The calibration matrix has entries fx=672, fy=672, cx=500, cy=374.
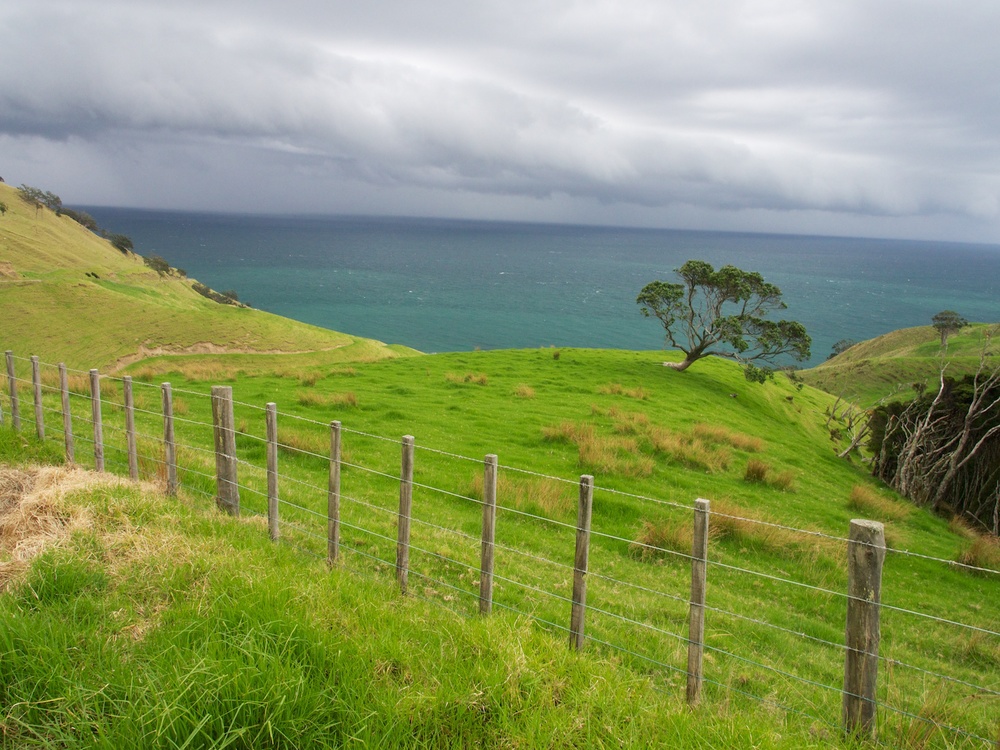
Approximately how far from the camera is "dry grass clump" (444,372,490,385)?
3309 centimetres

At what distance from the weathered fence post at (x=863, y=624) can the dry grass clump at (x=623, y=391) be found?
28717 mm

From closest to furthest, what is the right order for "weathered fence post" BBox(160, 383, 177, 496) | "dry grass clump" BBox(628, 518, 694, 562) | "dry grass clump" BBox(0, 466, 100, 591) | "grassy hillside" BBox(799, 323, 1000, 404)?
1. "dry grass clump" BBox(0, 466, 100, 591)
2. "weathered fence post" BBox(160, 383, 177, 496)
3. "dry grass clump" BBox(628, 518, 694, 562)
4. "grassy hillside" BBox(799, 323, 1000, 404)

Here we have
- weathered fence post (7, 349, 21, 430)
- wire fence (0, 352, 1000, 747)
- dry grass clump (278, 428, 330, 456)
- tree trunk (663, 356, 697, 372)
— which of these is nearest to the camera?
wire fence (0, 352, 1000, 747)

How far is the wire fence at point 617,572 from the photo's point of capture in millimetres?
6613

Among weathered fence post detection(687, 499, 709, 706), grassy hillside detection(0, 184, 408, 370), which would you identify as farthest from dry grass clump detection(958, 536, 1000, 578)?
grassy hillside detection(0, 184, 408, 370)

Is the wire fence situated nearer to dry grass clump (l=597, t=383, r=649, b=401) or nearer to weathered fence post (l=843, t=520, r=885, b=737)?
weathered fence post (l=843, t=520, r=885, b=737)

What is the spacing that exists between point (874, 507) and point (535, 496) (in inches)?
519

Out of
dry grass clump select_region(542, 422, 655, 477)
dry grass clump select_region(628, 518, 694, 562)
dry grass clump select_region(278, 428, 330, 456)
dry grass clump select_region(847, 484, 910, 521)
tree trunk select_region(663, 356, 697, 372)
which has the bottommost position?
dry grass clump select_region(847, 484, 910, 521)

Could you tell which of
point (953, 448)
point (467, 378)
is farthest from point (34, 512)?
point (953, 448)

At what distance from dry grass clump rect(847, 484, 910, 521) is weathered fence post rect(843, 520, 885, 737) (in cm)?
1771

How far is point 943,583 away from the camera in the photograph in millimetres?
14828

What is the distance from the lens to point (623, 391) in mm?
35094

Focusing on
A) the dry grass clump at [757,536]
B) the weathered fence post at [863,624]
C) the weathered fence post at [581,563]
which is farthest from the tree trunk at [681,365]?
the weathered fence post at [863,624]

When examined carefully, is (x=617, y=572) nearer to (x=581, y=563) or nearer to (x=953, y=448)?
(x=581, y=563)
